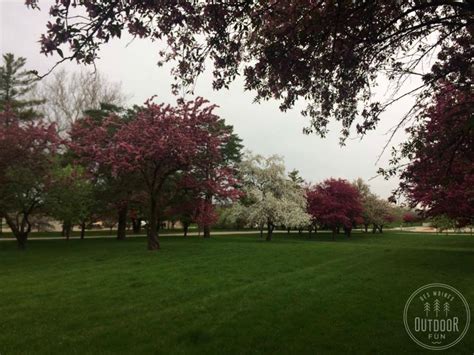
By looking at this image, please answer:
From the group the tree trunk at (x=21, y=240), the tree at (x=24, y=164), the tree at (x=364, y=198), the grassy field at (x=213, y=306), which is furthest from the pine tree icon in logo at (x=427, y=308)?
the tree at (x=364, y=198)

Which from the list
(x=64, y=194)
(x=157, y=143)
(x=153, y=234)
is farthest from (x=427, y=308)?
(x=64, y=194)

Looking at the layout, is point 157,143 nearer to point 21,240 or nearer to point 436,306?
point 21,240

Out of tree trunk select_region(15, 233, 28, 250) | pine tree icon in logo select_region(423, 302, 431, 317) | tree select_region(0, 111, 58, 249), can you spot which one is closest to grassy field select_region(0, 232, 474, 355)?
pine tree icon in logo select_region(423, 302, 431, 317)

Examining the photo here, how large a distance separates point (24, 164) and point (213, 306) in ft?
49.5

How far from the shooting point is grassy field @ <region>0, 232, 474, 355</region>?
544cm

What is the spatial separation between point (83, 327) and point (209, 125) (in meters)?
14.8

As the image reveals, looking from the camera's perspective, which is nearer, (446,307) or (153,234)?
(446,307)

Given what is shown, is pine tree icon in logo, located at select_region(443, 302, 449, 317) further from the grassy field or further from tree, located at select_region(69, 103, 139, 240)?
tree, located at select_region(69, 103, 139, 240)

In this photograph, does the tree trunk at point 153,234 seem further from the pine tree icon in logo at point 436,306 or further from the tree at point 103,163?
the pine tree icon in logo at point 436,306

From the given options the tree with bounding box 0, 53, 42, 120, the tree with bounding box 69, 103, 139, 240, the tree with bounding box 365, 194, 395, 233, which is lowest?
the tree with bounding box 365, 194, 395, 233

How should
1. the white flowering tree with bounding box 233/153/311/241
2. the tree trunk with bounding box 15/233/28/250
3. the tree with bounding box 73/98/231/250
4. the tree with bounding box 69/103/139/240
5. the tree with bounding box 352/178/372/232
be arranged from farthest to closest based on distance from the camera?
the tree with bounding box 352/178/372/232 → the white flowering tree with bounding box 233/153/311/241 → the tree trunk with bounding box 15/233/28/250 → the tree with bounding box 69/103/139/240 → the tree with bounding box 73/98/231/250

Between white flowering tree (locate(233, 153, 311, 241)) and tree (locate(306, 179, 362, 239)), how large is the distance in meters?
2.61

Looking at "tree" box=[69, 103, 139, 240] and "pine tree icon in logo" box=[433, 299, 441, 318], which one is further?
"tree" box=[69, 103, 139, 240]

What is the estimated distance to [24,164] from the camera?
18.4m
